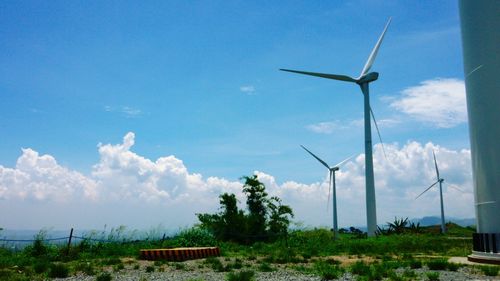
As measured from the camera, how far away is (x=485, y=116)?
1747cm

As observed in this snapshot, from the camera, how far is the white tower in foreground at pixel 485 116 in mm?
17141

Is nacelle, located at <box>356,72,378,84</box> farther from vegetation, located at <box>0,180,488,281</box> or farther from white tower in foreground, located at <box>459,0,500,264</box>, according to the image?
white tower in foreground, located at <box>459,0,500,264</box>

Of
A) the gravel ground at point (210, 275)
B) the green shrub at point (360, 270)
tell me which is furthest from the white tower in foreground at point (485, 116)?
the green shrub at point (360, 270)

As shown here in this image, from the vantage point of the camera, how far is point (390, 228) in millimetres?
44000

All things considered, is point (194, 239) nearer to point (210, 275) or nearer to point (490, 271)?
point (210, 275)

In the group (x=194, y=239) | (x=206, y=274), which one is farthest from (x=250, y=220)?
(x=206, y=274)

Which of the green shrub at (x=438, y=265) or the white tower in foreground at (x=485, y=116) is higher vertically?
the white tower in foreground at (x=485, y=116)

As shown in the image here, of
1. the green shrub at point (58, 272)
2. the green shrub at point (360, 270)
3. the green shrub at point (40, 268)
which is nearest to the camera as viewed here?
the green shrub at point (360, 270)

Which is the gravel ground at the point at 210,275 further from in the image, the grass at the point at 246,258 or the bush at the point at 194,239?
the bush at the point at 194,239

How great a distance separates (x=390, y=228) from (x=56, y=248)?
1219 inches

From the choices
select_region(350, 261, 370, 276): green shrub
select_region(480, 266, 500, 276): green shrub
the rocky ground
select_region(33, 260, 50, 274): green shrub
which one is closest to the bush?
the rocky ground

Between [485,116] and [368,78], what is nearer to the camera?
[485,116]

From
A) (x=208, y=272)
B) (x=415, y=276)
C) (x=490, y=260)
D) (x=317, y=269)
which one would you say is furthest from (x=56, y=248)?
(x=490, y=260)

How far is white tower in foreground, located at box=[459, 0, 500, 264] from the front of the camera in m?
17.1
